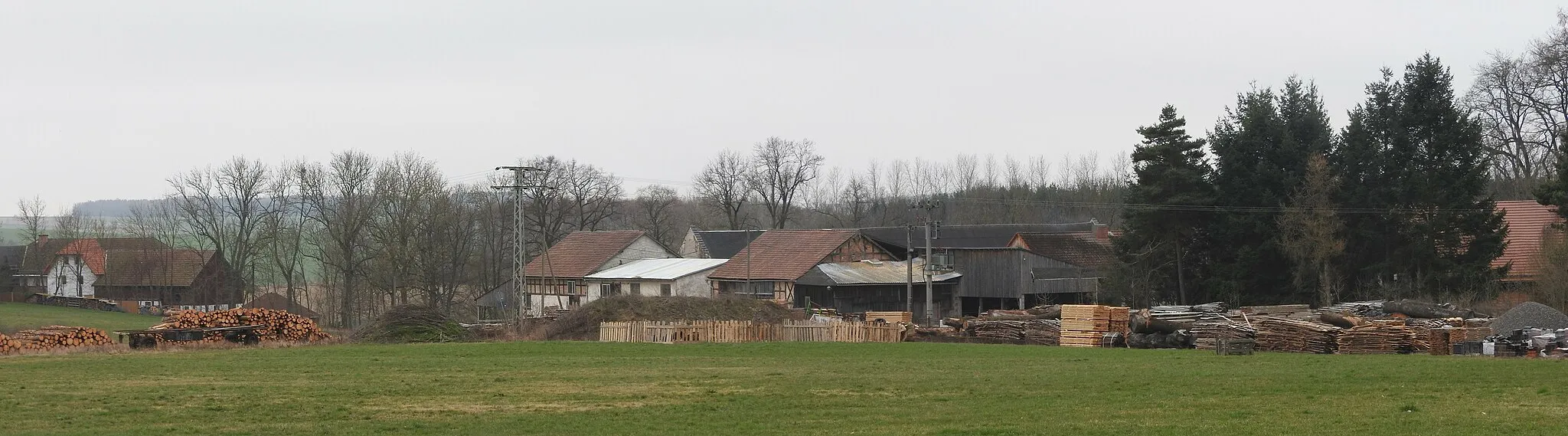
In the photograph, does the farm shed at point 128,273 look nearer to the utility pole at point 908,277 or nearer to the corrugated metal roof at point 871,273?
the corrugated metal roof at point 871,273

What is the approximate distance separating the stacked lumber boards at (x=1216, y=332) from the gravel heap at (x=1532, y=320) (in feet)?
20.6

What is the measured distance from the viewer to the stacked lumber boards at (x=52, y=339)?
39.8 metres

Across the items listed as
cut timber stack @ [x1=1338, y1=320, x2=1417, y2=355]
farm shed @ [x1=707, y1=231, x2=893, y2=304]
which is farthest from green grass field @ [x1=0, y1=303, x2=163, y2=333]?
cut timber stack @ [x1=1338, y1=320, x2=1417, y2=355]

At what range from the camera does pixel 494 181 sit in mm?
92062

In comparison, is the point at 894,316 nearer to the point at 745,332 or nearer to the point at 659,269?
the point at 745,332

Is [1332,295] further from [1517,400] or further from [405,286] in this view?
[405,286]

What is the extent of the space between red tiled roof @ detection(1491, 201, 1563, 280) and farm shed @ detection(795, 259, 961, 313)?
26.5 m

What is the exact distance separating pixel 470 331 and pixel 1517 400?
1497 inches

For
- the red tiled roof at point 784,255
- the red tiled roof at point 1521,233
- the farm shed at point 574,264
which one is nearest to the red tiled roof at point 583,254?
the farm shed at point 574,264

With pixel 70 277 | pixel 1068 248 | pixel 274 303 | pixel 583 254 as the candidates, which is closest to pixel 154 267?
pixel 70 277

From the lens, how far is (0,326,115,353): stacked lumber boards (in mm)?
39812

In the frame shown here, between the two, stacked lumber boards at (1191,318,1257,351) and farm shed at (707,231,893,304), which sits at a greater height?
farm shed at (707,231,893,304)

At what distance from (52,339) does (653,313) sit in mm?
20321

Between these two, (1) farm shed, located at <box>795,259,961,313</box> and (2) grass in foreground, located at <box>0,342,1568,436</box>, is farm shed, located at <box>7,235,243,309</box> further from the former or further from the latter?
(2) grass in foreground, located at <box>0,342,1568,436</box>
